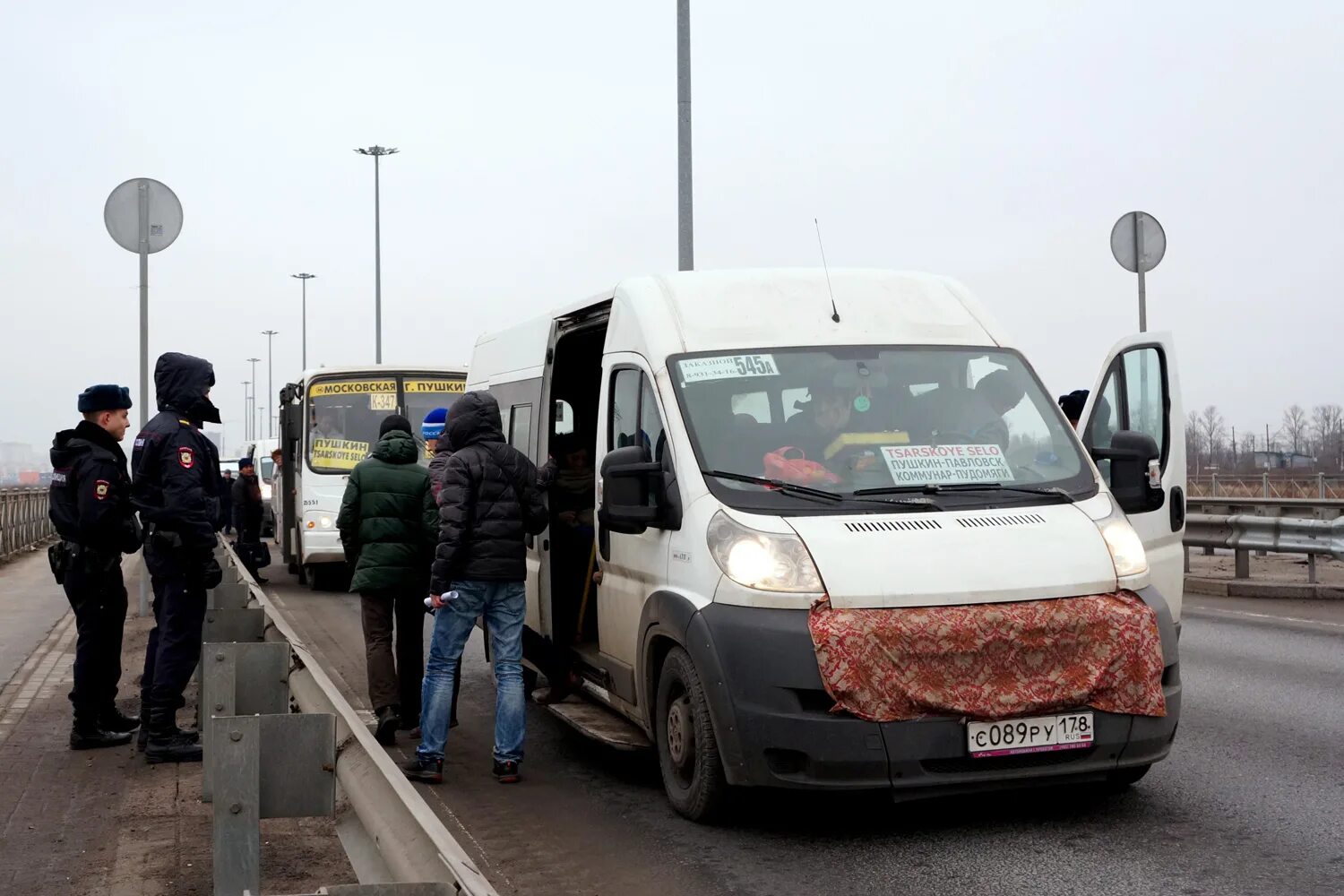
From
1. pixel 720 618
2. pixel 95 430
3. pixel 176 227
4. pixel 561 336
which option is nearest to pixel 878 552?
pixel 720 618

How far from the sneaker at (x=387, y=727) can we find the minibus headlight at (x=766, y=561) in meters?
2.94

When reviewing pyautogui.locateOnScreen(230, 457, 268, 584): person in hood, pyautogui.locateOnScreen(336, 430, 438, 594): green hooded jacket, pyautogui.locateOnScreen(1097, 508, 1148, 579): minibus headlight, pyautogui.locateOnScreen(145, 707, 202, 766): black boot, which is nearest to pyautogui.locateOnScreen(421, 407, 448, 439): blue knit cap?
pyautogui.locateOnScreen(336, 430, 438, 594): green hooded jacket

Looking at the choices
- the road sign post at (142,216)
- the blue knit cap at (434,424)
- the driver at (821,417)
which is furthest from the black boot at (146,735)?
the road sign post at (142,216)

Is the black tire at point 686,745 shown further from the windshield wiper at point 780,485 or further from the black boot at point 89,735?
the black boot at point 89,735

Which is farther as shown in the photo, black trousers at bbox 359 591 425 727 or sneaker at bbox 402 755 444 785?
black trousers at bbox 359 591 425 727

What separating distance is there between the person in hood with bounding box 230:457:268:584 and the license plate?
57.6 feet

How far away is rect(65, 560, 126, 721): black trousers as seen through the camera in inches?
318

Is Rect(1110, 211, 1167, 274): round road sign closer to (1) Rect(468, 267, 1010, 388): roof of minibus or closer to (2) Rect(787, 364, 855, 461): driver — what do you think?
(1) Rect(468, 267, 1010, 388): roof of minibus

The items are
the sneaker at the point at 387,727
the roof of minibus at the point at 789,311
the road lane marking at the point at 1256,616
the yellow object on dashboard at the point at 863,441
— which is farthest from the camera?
the road lane marking at the point at 1256,616

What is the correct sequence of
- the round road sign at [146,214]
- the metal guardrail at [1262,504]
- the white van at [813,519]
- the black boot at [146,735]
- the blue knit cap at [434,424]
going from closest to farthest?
the white van at [813,519] → the black boot at [146,735] → the blue knit cap at [434,424] → the round road sign at [146,214] → the metal guardrail at [1262,504]

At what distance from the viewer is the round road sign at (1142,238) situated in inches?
621

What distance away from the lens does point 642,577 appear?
22.6 feet

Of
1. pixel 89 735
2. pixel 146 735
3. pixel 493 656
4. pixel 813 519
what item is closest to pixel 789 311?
pixel 813 519

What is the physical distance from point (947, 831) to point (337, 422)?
15.4 m
